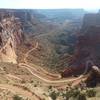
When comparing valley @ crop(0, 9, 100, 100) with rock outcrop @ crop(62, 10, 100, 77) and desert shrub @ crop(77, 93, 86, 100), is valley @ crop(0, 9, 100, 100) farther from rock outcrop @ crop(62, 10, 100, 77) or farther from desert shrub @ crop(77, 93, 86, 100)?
desert shrub @ crop(77, 93, 86, 100)

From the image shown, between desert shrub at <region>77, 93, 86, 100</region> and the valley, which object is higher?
desert shrub at <region>77, 93, 86, 100</region>

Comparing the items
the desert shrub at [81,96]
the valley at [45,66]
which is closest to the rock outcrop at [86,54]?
the valley at [45,66]

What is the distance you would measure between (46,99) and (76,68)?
131 ft

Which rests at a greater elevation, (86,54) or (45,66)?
(86,54)

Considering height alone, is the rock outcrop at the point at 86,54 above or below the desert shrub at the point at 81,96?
below

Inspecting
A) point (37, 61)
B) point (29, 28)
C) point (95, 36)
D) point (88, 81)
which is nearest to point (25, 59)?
point (37, 61)

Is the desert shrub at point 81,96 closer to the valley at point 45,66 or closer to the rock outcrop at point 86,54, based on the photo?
the valley at point 45,66

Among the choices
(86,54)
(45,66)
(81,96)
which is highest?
(81,96)

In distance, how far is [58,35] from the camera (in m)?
161

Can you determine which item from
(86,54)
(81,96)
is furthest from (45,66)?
(81,96)

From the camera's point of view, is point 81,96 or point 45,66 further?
point 45,66

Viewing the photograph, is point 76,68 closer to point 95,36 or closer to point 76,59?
point 76,59

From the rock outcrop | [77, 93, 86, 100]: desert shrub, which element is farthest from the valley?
[77, 93, 86, 100]: desert shrub

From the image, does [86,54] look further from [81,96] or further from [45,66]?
[81,96]
